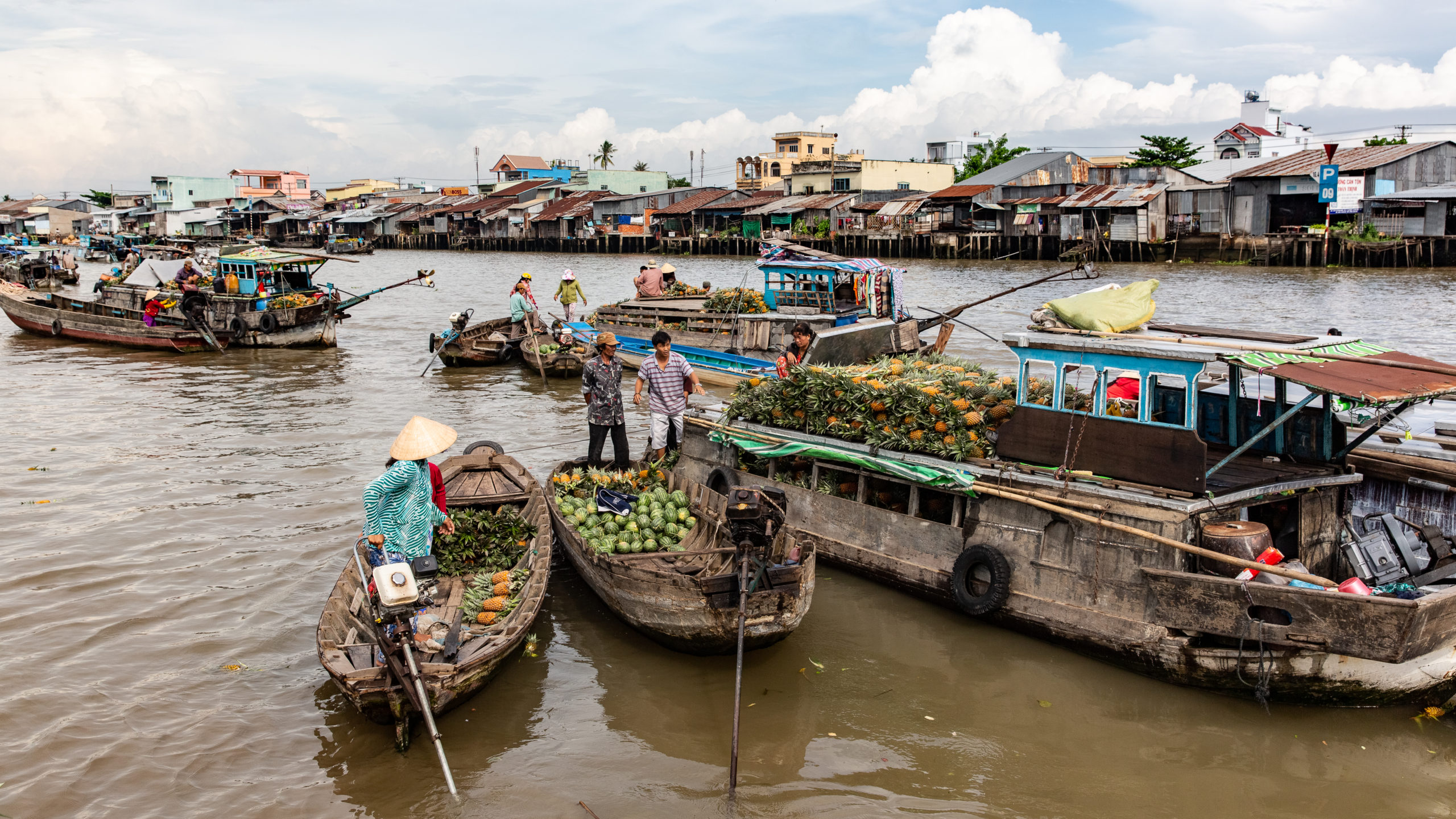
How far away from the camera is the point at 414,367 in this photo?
21531 millimetres

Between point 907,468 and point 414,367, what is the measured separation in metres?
16.5

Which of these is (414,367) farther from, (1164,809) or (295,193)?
(295,193)

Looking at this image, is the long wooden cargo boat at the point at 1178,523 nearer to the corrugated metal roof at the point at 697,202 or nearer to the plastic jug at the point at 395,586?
the plastic jug at the point at 395,586

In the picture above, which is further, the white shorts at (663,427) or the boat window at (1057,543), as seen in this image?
the white shorts at (663,427)

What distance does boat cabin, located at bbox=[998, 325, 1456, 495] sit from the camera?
6055mm

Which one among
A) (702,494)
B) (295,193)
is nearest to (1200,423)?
(702,494)

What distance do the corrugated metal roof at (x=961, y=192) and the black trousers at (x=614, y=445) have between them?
138ft

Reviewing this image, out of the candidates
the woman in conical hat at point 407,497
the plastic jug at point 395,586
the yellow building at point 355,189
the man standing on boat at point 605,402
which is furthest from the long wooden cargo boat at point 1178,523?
the yellow building at point 355,189

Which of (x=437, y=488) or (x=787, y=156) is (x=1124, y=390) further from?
(x=787, y=156)

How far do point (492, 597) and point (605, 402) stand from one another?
2822mm

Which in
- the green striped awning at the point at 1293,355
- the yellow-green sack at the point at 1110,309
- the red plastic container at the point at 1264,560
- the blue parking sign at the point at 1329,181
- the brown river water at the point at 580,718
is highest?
the blue parking sign at the point at 1329,181

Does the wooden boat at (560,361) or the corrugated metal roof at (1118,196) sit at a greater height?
the corrugated metal roof at (1118,196)

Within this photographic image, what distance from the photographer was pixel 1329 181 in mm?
36562

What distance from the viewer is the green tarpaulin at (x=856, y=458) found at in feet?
23.6
